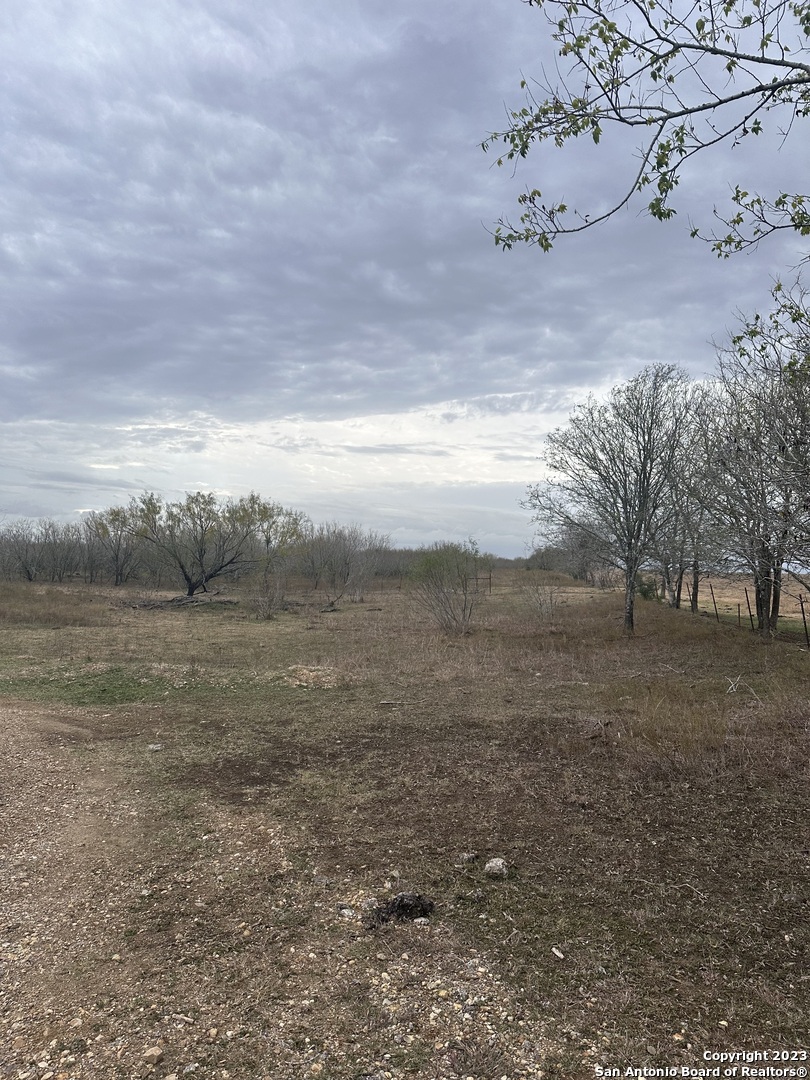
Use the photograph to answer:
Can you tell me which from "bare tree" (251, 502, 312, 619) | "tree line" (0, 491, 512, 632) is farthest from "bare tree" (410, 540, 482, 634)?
"bare tree" (251, 502, 312, 619)

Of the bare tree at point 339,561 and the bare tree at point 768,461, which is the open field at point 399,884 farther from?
the bare tree at point 339,561

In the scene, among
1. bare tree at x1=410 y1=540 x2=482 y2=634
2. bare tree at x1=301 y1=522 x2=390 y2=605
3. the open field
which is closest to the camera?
the open field

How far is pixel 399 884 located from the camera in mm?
4051

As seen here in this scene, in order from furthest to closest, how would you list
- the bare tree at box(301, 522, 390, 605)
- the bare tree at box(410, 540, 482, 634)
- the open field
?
the bare tree at box(301, 522, 390, 605) → the bare tree at box(410, 540, 482, 634) → the open field

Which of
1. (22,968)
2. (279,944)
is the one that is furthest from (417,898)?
(22,968)

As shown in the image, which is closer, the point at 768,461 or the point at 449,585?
the point at 768,461

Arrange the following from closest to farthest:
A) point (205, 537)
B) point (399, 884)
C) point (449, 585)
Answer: point (399, 884), point (449, 585), point (205, 537)

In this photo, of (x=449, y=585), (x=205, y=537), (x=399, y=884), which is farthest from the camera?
Result: (x=205, y=537)

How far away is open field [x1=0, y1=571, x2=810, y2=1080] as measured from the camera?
2680mm

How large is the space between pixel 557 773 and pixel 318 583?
132 feet

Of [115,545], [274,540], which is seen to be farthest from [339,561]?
[115,545]

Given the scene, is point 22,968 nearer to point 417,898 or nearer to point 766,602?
point 417,898

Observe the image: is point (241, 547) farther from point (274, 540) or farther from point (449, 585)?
point (449, 585)

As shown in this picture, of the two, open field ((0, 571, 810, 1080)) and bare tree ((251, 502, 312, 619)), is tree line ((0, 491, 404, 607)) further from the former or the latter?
open field ((0, 571, 810, 1080))
